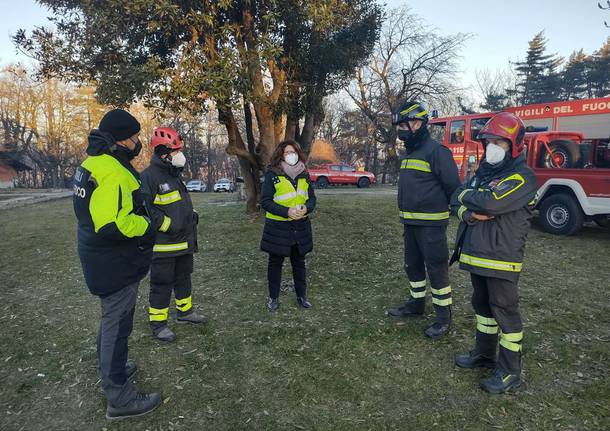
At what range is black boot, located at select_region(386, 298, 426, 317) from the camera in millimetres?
4207

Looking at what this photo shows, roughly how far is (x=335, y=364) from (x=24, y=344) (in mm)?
3115

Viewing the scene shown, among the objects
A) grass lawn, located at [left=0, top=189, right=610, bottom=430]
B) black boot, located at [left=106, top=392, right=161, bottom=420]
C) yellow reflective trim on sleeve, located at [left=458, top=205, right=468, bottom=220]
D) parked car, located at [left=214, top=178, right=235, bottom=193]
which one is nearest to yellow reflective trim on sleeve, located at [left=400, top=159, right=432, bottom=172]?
yellow reflective trim on sleeve, located at [left=458, top=205, right=468, bottom=220]

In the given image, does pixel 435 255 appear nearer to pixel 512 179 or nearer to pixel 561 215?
pixel 512 179

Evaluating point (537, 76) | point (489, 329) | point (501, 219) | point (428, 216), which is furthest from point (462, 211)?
point (537, 76)

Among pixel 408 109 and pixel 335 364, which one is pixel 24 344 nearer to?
pixel 335 364

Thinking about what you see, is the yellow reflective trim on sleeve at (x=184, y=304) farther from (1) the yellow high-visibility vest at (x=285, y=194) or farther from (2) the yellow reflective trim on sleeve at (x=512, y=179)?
(2) the yellow reflective trim on sleeve at (x=512, y=179)

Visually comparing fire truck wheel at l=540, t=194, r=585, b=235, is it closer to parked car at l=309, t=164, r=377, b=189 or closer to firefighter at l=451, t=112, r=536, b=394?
firefighter at l=451, t=112, r=536, b=394

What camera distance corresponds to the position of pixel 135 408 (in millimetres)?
2754

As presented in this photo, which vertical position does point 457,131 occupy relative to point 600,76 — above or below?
below

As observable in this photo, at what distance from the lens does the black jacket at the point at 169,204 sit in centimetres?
363

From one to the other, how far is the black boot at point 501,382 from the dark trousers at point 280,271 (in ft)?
7.15

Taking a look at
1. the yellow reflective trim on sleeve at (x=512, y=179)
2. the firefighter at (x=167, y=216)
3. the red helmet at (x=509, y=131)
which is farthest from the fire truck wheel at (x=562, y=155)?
the firefighter at (x=167, y=216)

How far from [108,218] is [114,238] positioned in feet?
0.53

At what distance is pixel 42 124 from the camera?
38.8 m
